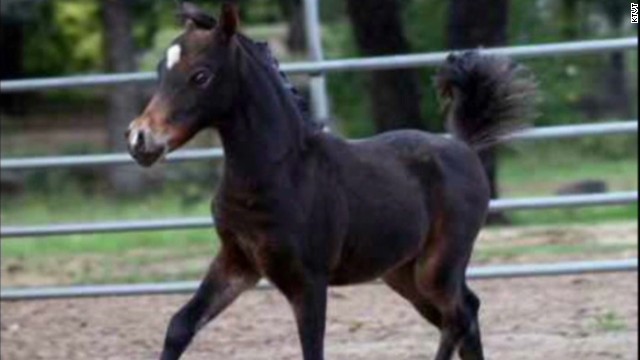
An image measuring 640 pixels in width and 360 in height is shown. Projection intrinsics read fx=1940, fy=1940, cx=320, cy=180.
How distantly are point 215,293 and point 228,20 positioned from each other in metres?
0.86

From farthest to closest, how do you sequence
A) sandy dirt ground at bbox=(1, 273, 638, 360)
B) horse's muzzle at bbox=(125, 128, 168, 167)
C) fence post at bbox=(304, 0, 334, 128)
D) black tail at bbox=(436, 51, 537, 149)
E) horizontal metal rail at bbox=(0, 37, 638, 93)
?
fence post at bbox=(304, 0, 334, 128) → horizontal metal rail at bbox=(0, 37, 638, 93) → sandy dirt ground at bbox=(1, 273, 638, 360) → black tail at bbox=(436, 51, 537, 149) → horse's muzzle at bbox=(125, 128, 168, 167)

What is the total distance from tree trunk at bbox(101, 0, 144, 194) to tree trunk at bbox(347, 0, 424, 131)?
19.1 ft

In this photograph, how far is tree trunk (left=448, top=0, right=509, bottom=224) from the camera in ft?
36.6

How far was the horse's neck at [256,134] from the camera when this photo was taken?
19.3 feet

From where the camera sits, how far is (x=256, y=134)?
5.92 m

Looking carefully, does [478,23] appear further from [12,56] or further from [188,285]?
[12,56]

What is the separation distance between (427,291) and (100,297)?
351 cm

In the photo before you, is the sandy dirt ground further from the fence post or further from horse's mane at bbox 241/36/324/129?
horse's mane at bbox 241/36/324/129

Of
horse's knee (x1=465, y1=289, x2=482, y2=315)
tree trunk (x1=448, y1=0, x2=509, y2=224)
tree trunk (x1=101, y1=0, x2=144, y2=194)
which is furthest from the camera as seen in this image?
tree trunk (x1=101, y1=0, x2=144, y2=194)

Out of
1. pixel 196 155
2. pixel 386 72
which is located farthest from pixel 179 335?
pixel 386 72

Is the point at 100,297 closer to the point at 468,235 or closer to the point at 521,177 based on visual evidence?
the point at 468,235

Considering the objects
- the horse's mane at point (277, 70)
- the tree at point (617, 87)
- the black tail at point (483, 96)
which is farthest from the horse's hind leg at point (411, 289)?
the tree at point (617, 87)

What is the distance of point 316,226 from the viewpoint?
5.96m

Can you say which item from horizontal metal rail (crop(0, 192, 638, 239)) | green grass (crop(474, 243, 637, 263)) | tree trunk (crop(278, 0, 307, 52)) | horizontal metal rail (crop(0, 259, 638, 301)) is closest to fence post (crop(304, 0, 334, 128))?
horizontal metal rail (crop(0, 192, 638, 239))
